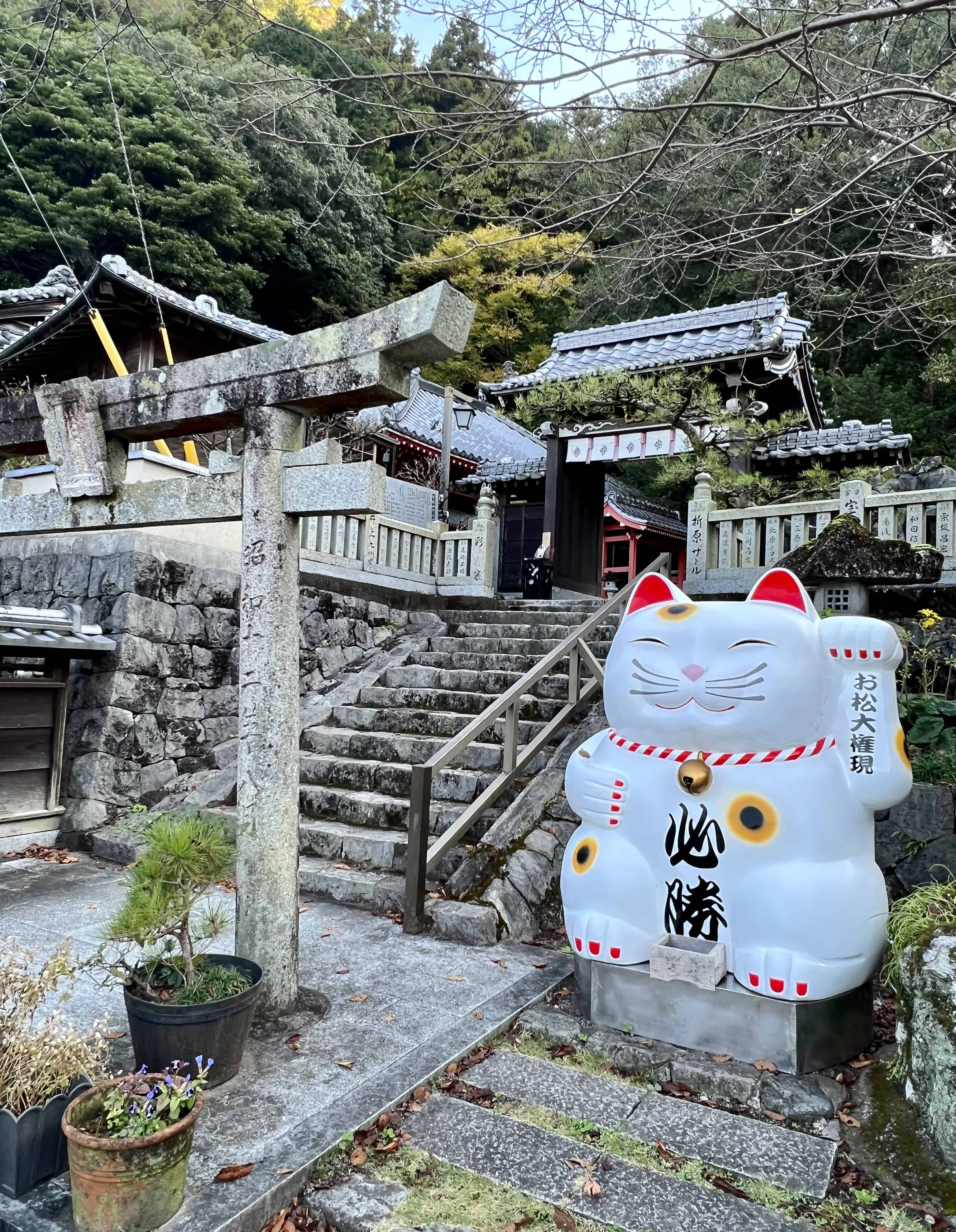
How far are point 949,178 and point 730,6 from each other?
105 inches

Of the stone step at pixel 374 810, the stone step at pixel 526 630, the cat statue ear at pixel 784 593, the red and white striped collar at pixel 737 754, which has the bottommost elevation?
the stone step at pixel 374 810

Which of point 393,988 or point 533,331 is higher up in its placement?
point 533,331

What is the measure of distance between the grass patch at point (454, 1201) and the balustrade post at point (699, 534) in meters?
7.04

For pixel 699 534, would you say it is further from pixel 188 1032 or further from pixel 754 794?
pixel 188 1032

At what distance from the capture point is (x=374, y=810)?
712 centimetres

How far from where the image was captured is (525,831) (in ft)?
20.1

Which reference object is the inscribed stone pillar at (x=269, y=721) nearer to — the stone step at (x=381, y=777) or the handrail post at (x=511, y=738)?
the handrail post at (x=511, y=738)

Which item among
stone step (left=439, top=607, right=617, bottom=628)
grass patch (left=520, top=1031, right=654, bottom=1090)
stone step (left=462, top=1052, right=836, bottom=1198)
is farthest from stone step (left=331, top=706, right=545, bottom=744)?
stone step (left=462, top=1052, right=836, bottom=1198)

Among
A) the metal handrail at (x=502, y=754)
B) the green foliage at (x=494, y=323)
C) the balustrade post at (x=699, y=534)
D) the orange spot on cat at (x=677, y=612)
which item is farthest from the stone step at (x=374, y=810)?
the green foliage at (x=494, y=323)

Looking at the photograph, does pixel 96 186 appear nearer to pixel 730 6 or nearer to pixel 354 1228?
pixel 730 6

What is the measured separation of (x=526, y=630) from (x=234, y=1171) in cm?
749

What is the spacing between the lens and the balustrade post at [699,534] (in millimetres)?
9172

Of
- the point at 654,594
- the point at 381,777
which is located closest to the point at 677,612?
the point at 654,594

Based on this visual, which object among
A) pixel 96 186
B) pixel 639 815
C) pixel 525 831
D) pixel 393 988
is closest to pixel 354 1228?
pixel 393 988
